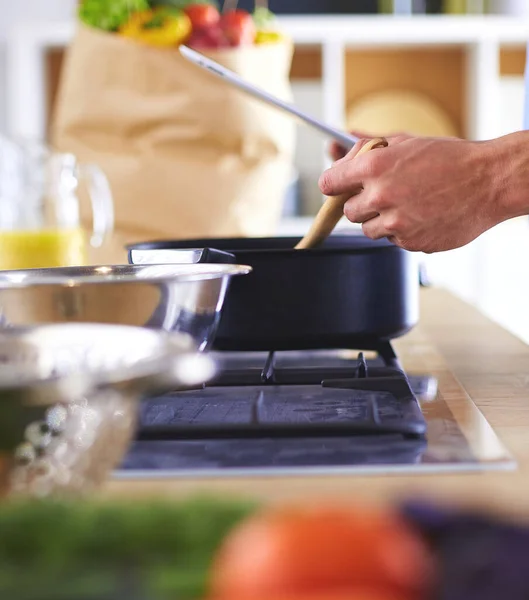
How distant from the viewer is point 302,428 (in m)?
0.46

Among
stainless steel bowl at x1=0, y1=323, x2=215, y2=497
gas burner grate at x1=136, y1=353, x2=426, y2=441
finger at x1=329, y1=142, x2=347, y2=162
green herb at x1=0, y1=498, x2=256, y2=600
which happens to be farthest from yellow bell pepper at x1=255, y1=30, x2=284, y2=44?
green herb at x1=0, y1=498, x2=256, y2=600

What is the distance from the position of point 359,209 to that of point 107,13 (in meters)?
0.85

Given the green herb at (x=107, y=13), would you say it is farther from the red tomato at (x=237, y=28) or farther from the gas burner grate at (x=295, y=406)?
the gas burner grate at (x=295, y=406)

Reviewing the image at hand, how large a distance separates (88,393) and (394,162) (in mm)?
455

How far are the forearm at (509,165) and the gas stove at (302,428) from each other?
18 cm

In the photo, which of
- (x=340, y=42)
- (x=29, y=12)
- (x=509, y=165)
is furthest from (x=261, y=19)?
(x=29, y=12)

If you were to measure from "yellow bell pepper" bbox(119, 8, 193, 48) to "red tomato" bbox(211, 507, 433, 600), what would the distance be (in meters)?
1.29

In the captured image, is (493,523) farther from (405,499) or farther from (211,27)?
(211,27)

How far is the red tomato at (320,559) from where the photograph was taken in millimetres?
191

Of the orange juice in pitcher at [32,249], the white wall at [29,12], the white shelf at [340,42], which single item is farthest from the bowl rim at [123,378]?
the white wall at [29,12]

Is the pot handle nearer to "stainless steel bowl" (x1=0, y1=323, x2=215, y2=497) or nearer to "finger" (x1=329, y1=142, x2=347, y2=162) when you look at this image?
"stainless steel bowl" (x1=0, y1=323, x2=215, y2=497)

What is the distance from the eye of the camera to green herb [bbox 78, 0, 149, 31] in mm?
1398

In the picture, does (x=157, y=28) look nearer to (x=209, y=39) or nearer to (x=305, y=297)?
(x=209, y=39)

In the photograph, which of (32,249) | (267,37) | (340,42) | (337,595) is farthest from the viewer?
(340,42)
